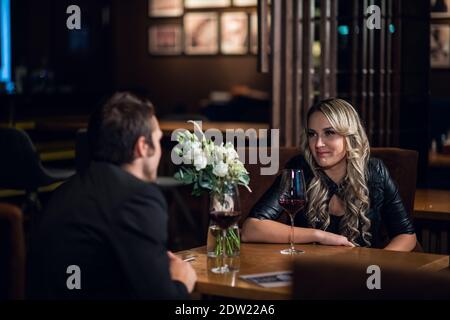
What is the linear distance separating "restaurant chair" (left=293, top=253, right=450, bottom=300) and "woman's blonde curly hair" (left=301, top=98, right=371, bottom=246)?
164 centimetres

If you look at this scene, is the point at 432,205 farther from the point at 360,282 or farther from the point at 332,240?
the point at 360,282

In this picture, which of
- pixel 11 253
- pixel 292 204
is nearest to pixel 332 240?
Result: pixel 292 204

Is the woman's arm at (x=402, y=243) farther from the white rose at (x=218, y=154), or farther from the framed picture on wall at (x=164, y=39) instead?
the framed picture on wall at (x=164, y=39)

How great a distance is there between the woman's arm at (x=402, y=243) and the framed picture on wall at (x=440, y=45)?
5.38m

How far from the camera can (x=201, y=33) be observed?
33.5 feet

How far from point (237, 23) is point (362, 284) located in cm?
874

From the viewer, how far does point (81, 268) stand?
6.32 feet

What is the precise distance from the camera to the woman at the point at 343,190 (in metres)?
3.02

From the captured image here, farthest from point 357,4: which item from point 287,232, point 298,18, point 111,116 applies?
point 111,116

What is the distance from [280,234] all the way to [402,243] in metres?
0.54
